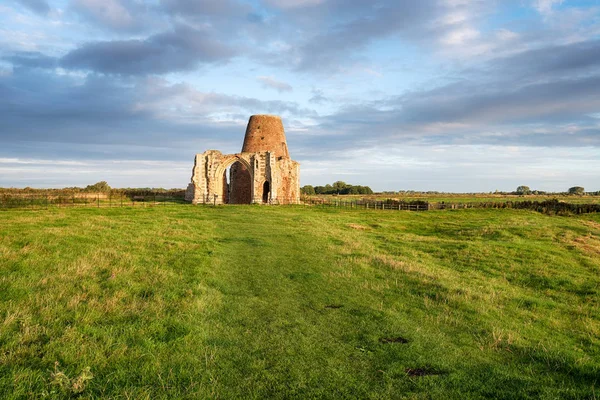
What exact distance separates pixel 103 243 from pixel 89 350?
29.4ft

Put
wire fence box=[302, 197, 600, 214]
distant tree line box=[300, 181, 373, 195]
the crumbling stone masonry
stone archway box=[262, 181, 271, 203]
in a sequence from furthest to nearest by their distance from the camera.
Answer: distant tree line box=[300, 181, 373, 195] → wire fence box=[302, 197, 600, 214] → stone archway box=[262, 181, 271, 203] → the crumbling stone masonry

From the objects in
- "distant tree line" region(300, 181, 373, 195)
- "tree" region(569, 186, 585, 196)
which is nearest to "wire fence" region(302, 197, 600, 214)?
"distant tree line" region(300, 181, 373, 195)

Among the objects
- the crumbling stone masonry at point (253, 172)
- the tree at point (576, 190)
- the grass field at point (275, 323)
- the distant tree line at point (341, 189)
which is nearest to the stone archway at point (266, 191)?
the crumbling stone masonry at point (253, 172)

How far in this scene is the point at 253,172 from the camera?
38.8m

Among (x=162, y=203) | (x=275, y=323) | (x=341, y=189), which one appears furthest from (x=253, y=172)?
(x=341, y=189)

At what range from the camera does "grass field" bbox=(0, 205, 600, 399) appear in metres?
5.36

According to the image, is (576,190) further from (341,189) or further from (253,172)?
(253,172)

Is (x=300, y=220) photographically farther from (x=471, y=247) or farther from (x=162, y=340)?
(x=162, y=340)

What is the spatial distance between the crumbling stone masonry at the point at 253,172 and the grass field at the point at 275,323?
22911mm

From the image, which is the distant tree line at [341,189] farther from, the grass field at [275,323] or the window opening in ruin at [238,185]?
the grass field at [275,323]

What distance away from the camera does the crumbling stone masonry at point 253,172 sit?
38.9 metres

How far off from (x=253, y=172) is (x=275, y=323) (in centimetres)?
3191

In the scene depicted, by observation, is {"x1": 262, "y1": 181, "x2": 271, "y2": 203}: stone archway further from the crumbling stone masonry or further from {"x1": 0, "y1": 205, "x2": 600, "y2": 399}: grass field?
{"x1": 0, "y1": 205, "x2": 600, "y2": 399}: grass field

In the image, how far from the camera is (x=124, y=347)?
6.12 meters
